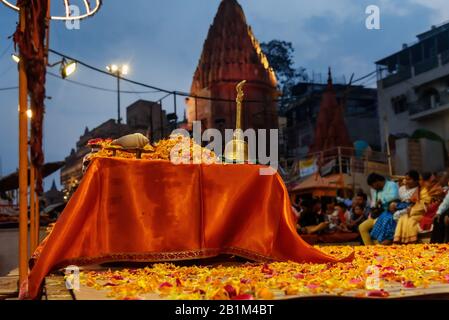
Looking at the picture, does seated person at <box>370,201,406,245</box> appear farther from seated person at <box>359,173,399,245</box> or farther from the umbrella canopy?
the umbrella canopy

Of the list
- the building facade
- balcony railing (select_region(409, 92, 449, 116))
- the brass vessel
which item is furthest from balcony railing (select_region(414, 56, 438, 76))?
the brass vessel

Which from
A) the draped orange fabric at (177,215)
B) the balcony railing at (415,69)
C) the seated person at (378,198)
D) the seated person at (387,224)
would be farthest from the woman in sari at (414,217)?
the balcony railing at (415,69)

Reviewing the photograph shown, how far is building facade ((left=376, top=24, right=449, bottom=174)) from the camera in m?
23.8

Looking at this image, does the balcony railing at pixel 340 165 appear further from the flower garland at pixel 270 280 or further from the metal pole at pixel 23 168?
the metal pole at pixel 23 168

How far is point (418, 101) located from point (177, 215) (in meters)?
25.6

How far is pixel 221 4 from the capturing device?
3106 centimetres

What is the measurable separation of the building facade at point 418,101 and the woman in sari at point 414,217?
1630 centimetres

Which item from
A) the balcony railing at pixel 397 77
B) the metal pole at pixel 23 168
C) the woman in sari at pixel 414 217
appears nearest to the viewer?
the metal pole at pixel 23 168

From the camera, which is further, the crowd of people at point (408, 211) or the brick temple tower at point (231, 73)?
the brick temple tower at point (231, 73)

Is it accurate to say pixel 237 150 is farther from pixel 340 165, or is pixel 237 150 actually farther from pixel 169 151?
pixel 340 165

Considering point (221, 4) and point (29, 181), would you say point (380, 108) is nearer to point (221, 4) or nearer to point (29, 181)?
point (221, 4)

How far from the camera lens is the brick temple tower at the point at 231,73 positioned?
29.7m

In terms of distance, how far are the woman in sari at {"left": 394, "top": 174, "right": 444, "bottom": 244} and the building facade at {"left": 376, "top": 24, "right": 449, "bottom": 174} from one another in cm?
1630
